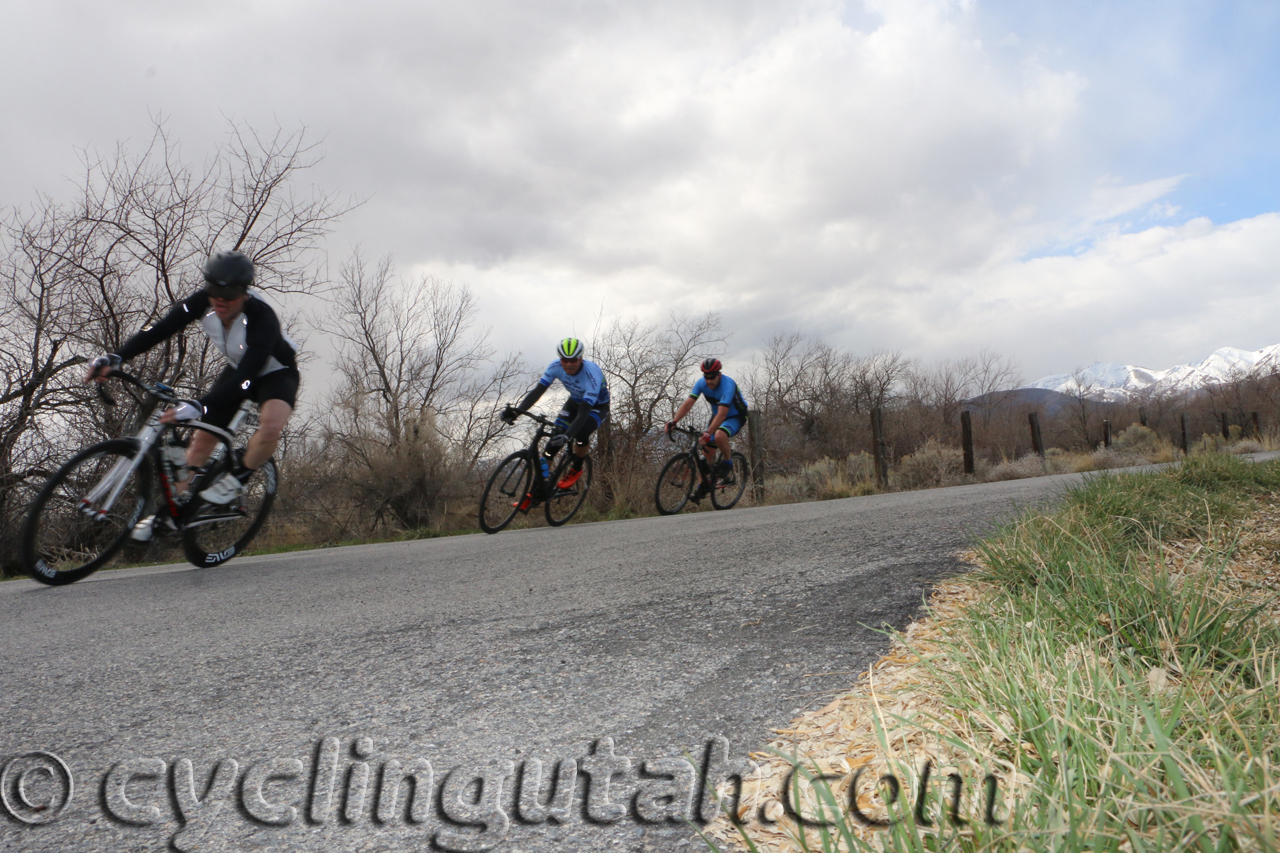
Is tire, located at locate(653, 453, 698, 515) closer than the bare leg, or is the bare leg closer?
the bare leg

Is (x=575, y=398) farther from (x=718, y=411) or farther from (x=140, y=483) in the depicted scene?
(x=140, y=483)

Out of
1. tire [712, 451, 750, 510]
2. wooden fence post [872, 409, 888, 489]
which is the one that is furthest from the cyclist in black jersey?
wooden fence post [872, 409, 888, 489]

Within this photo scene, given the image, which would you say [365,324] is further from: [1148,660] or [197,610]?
[1148,660]

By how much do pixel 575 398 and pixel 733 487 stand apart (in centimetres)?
371

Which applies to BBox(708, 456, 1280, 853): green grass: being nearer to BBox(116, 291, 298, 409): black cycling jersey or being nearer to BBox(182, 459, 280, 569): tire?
BBox(116, 291, 298, 409): black cycling jersey

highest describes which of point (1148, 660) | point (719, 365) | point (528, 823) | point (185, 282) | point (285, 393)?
point (185, 282)

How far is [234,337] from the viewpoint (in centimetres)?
530

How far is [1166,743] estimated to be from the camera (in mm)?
1284

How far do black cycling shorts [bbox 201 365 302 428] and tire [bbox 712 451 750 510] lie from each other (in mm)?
7435

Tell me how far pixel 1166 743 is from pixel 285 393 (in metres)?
5.64

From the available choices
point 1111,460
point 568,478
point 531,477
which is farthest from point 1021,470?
point 531,477

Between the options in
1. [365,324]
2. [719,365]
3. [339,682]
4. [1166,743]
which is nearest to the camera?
[1166,743]

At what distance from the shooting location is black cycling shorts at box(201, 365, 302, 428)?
547cm

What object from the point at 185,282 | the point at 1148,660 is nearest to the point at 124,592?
the point at 1148,660
